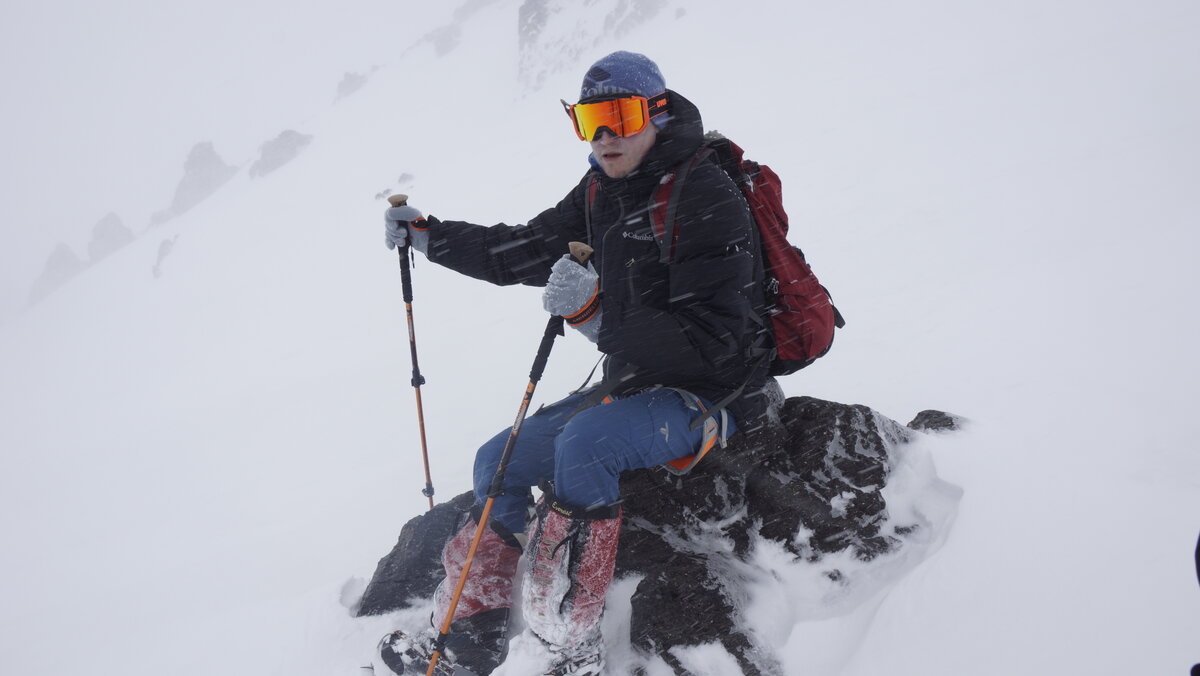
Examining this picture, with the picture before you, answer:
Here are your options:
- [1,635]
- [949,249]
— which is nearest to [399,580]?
[949,249]

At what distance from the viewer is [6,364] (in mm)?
38812

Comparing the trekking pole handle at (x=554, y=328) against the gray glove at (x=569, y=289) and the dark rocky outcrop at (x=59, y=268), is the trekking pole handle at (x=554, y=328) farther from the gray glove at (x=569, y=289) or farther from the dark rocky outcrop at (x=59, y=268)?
the dark rocky outcrop at (x=59, y=268)

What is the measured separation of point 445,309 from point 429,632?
12927 millimetres

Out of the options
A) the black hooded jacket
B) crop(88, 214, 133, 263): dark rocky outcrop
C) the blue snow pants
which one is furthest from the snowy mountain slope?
crop(88, 214, 133, 263): dark rocky outcrop

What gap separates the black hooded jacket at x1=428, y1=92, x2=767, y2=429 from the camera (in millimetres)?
2715

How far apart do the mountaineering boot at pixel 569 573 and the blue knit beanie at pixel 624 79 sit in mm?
2043

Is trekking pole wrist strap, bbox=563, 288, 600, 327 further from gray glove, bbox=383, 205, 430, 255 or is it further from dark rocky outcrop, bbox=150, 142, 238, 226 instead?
dark rocky outcrop, bbox=150, 142, 238, 226

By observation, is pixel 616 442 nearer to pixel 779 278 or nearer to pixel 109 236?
pixel 779 278

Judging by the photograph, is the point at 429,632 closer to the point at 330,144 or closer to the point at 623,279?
the point at 623,279

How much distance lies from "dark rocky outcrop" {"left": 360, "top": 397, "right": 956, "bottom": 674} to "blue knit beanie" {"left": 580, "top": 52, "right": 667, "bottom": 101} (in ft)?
6.70

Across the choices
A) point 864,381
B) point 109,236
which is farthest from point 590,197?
point 109,236

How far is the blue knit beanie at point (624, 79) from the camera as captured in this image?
2.93 metres

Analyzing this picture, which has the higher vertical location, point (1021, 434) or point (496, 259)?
point (496, 259)

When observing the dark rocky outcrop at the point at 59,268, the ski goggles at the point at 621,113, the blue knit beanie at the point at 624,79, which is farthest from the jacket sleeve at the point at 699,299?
the dark rocky outcrop at the point at 59,268
